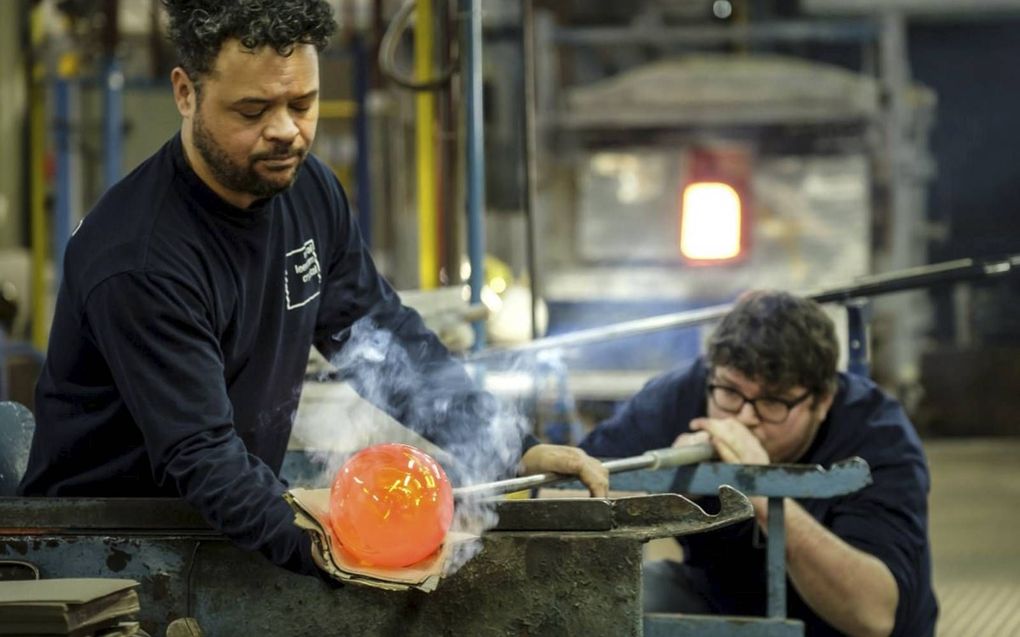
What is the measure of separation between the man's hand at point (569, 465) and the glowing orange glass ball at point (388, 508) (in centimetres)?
64

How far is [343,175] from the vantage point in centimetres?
1326

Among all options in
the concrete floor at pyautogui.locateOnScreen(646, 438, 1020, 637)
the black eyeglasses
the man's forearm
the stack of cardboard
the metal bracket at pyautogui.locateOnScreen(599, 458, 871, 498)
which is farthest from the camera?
the concrete floor at pyautogui.locateOnScreen(646, 438, 1020, 637)

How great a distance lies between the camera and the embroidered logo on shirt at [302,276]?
2.53m

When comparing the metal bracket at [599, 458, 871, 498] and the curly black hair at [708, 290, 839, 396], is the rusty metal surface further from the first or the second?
the curly black hair at [708, 290, 839, 396]

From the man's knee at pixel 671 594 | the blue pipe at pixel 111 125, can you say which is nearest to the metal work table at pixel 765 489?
the man's knee at pixel 671 594

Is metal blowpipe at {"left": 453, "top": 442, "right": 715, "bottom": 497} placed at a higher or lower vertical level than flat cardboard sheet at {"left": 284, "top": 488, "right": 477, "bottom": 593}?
lower

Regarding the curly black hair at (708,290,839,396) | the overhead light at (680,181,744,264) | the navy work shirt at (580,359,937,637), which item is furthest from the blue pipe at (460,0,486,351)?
the overhead light at (680,181,744,264)

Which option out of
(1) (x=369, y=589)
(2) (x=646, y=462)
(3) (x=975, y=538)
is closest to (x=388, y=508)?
(1) (x=369, y=589)

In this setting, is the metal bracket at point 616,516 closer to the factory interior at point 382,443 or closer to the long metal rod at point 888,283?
the factory interior at point 382,443

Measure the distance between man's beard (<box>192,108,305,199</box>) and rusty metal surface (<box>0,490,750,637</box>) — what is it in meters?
0.52

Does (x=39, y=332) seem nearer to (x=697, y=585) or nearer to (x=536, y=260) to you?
(x=536, y=260)

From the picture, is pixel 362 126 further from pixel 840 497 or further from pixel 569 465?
pixel 569 465

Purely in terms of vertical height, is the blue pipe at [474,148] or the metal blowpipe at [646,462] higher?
the blue pipe at [474,148]

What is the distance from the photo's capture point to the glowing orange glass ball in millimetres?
1925
